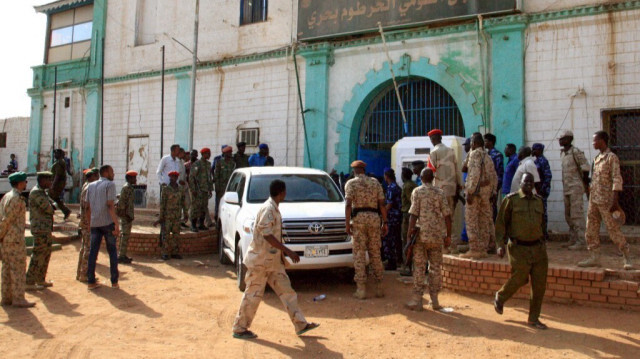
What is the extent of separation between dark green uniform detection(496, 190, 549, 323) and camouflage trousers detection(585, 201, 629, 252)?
122 cm

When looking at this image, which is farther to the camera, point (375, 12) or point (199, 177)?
point (375, 12)

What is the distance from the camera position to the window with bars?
45.0 ft

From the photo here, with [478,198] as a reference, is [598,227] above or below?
below

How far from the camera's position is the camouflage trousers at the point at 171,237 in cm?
901

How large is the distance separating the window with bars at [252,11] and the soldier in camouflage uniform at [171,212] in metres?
6.62

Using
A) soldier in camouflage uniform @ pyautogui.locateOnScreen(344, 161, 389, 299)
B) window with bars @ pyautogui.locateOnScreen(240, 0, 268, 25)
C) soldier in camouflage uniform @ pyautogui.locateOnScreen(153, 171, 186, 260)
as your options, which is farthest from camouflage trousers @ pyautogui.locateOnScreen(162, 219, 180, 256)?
window with bars @ pyautogui.locateOnScreen(240, 0, 268, 25)

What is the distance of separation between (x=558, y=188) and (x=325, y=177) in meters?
4.65

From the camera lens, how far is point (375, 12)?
1142 centimetres

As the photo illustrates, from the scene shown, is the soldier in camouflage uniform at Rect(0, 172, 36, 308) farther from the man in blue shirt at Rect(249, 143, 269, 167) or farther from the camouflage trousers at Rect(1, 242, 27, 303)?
the man in blue shirt at Rect(249, 143, 269, 167)

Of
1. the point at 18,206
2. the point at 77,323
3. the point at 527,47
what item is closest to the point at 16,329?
the point at 77,323

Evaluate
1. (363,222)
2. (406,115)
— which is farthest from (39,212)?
(406,115)

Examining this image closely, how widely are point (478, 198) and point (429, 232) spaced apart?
138 centimetres

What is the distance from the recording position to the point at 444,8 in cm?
1048

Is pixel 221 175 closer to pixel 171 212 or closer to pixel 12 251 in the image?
pixel 171 212
